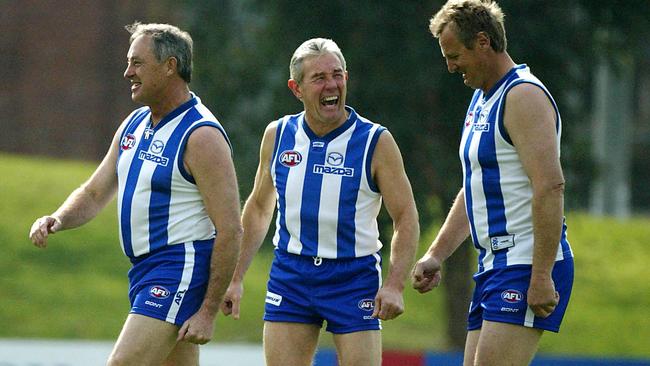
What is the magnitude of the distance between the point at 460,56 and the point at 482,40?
0.37 feet

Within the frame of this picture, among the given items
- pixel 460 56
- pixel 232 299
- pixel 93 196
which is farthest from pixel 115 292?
pixel 460 56

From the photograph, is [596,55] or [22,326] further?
[22,326]

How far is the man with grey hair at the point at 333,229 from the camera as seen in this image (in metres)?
5.79

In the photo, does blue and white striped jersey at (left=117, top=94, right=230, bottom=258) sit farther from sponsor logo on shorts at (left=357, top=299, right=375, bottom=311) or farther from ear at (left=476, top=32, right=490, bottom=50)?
ear at (left=476, top=32, right=490, bottom=50)

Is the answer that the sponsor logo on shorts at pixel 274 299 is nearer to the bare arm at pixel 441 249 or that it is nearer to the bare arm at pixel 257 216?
the bare arm at pixel 257 216

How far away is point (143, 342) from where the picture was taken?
5.51 meters

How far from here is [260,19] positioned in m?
12.3

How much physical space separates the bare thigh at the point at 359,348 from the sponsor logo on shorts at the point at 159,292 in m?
0.83

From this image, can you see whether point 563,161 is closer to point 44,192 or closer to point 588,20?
point 588,20

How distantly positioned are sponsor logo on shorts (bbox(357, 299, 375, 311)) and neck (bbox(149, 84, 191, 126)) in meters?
1.24

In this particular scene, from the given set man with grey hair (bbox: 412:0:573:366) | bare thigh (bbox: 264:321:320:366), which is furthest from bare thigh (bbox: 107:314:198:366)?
man with grey hair (bbox: 412:0:573:366)

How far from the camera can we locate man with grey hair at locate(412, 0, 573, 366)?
5.02 metres

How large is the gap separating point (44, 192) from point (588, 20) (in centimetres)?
903

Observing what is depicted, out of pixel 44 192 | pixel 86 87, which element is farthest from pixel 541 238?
pixel 86 87
